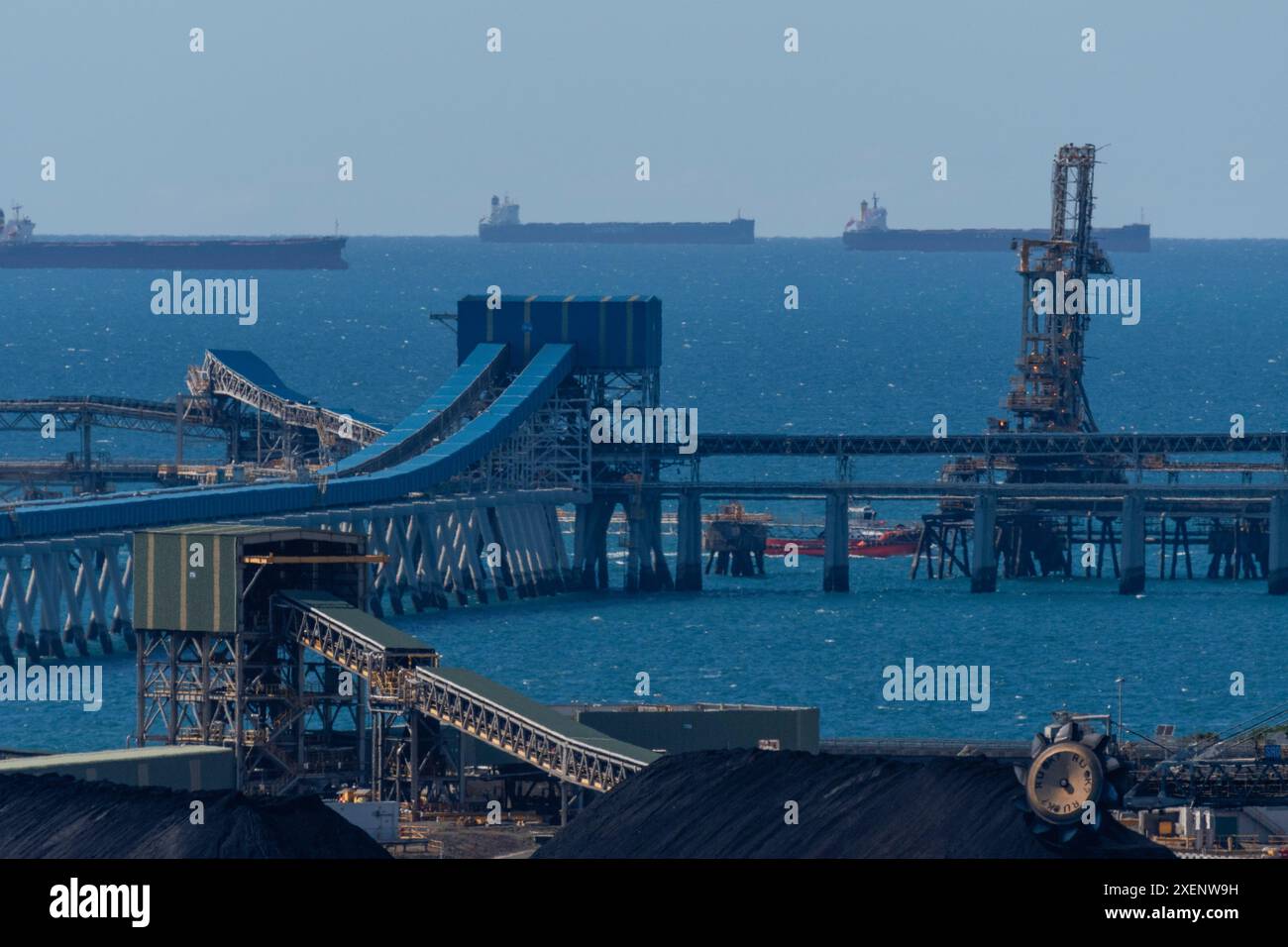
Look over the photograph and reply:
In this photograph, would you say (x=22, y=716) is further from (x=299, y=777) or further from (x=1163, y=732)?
(x=1163, y=732)

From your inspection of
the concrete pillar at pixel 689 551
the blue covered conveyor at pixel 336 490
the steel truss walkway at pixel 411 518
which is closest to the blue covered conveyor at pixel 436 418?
the blue covered conveyor at pixel 336 490

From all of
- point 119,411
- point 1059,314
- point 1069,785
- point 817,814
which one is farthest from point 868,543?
point 1069,785

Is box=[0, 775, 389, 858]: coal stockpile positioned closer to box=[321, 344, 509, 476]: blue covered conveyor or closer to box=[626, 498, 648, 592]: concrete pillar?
box=[321, 344, 509, 476]: blue covered conveyor

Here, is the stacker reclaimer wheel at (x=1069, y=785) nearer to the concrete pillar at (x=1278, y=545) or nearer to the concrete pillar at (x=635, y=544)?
the concrete pillar at (x=1278, y=545)

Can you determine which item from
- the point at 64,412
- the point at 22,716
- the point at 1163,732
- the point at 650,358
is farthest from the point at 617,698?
the point at 64,412

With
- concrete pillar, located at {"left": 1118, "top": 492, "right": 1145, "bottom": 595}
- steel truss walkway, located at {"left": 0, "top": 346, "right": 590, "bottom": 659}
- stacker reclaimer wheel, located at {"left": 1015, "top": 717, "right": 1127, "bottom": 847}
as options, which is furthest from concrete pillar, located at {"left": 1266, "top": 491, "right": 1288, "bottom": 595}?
stacker reclaimer wheel, located at {"left": 1015, "top": 717, "right": 1127, "bottom": 847}
